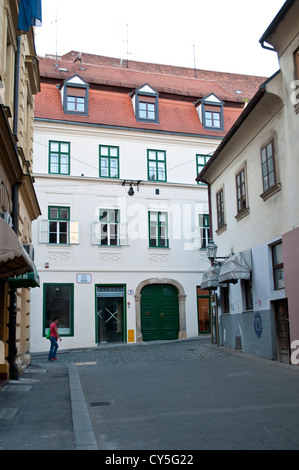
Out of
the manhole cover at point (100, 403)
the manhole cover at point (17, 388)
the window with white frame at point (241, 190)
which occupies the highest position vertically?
the window with white frame at point (241, 190)

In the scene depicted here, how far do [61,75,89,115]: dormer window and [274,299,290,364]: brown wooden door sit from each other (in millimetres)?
17657

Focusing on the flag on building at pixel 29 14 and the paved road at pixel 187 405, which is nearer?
the paved road at pixel 187 405

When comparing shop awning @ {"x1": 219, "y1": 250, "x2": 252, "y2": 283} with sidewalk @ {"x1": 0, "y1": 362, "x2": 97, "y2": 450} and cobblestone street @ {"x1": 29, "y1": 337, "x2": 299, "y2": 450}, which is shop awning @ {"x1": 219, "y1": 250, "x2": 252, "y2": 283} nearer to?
cobblestone street @ {"x1": 29, "y1": 337, "x2": 299, "y2": 450}

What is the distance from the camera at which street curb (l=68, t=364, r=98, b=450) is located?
6145mm

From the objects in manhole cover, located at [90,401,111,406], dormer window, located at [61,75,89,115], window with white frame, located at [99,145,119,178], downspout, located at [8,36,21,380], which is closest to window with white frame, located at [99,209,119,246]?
window with white frame, located at [99,145,119,178]

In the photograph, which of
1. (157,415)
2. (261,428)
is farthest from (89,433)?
(261,428)

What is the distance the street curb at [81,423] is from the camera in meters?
6.14

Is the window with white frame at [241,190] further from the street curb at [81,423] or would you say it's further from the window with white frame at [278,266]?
the street curb at [81,423]

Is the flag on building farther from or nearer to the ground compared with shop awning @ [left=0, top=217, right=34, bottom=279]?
farther from the ground

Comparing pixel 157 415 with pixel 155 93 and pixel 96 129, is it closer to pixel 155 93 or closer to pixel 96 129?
pixel 96 129

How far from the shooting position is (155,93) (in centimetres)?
3023

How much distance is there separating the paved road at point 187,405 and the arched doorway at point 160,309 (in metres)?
11.6

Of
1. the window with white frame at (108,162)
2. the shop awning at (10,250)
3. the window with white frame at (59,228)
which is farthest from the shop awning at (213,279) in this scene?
the shop awning at (10,250)
